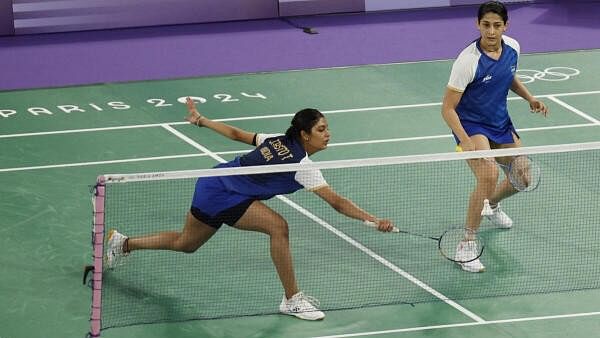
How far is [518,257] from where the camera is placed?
12000 millimetres

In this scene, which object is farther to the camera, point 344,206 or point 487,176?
point 487,176

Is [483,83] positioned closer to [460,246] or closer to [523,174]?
[523,174]

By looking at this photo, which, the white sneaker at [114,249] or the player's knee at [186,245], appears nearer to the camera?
the player's knee at [186,245]

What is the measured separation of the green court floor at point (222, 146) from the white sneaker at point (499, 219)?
142 cm

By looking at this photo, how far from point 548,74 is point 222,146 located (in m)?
4.71

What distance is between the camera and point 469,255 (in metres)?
11.6

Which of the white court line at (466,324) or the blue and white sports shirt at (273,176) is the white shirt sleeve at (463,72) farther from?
the white court line at (466,324)

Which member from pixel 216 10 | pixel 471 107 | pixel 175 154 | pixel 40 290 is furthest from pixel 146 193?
pixel 216 10

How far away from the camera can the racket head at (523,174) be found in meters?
11.5

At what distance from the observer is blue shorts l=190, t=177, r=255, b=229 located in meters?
10.8

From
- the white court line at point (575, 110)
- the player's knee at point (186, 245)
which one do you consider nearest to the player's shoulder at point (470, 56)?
the player's knee at point (186, 245)

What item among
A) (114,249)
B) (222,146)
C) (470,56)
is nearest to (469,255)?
(470,56)

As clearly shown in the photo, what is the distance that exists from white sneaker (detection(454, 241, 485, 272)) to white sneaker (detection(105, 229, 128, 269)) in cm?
274

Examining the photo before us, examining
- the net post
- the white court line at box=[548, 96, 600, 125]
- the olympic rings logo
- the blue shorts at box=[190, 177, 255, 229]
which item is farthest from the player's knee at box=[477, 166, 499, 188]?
the olympic rings logo
